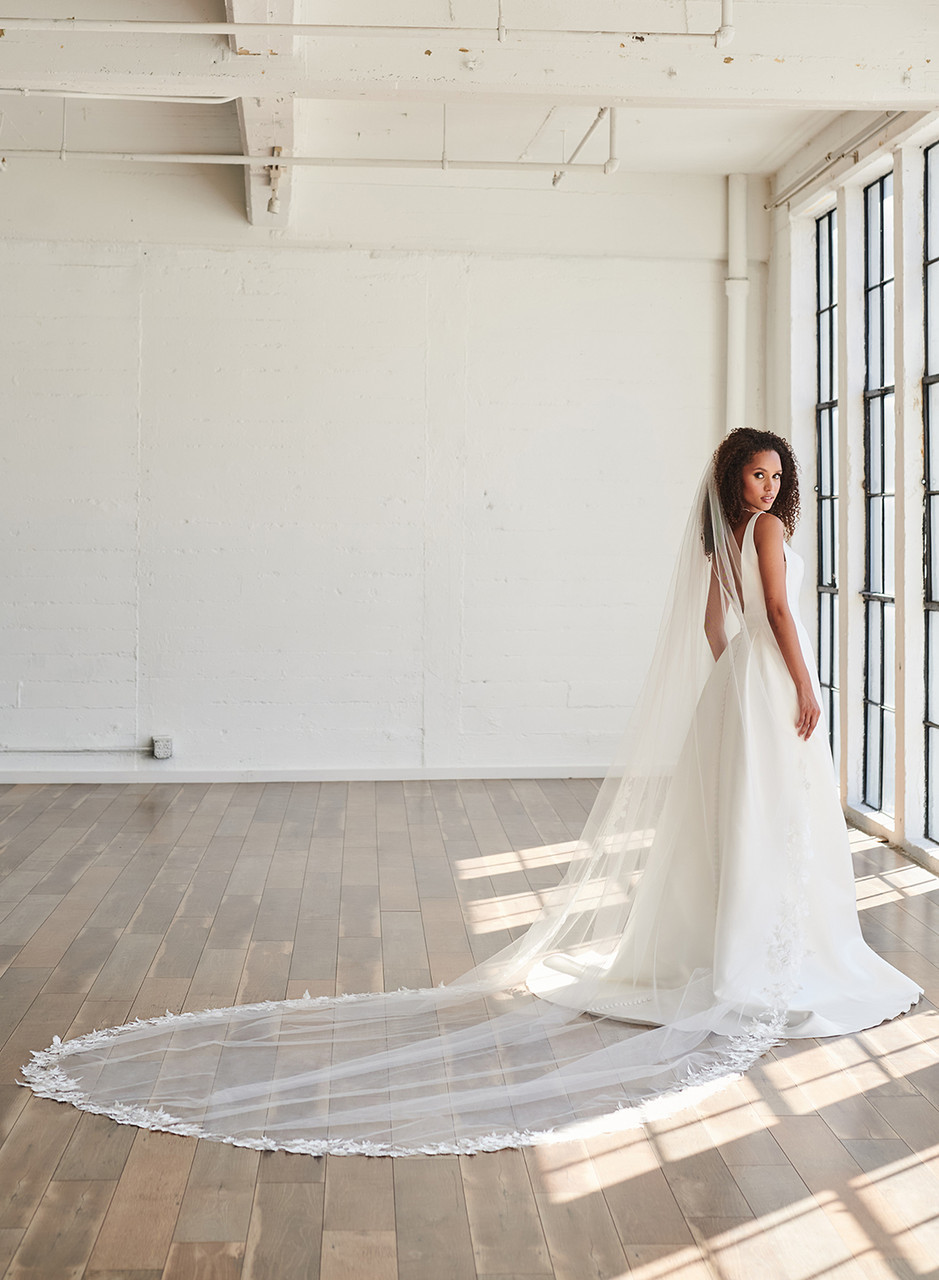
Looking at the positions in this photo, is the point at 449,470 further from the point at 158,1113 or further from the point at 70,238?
the point at 158,1113

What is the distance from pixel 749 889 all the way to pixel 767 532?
1.07m

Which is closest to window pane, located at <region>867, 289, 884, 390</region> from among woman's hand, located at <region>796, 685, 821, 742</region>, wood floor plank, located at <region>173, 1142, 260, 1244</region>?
woman's hand, located at <region>796, 685, 821, 742</region>

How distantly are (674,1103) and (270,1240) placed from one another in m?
1.07

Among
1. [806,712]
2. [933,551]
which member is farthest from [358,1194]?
[933,551]

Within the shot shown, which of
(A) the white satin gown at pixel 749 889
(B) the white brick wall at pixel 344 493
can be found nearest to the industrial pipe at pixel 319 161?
(B) the white brick wall at pixel 344 493

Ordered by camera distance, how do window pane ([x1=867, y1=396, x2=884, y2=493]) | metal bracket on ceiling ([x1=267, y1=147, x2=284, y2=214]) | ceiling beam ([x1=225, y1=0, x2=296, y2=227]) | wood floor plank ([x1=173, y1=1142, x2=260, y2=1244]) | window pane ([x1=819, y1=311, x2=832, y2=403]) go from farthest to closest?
1. window pane ([x1=819, y1=311, x2=832, y2=403])
2. window pane ([x1=867, y1=396, x2=884, y2=493])
3. metal bracket on ceiling ([x1=267, y1=147, x2=284, y2=214])
4. ceiling beam ([x1=225, y1=0, x2=296, y2=227])
5. wood floor plank ([x1=173, y1=1142, x2=260, y2=1244])

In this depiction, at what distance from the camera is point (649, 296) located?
761 cm

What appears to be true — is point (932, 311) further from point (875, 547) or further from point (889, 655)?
point (889, 655)

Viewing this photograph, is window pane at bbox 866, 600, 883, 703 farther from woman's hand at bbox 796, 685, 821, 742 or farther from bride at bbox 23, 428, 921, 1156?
woman's hand at bbox 796, 685, 821, 742

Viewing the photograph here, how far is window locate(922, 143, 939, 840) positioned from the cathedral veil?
7.19ft

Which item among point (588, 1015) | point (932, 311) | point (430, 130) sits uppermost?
point (430, 130)

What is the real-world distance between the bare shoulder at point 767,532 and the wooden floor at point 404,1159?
4.75 ft

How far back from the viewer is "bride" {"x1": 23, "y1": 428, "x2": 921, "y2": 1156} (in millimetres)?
2977

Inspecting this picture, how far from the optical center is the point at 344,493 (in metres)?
7.49
